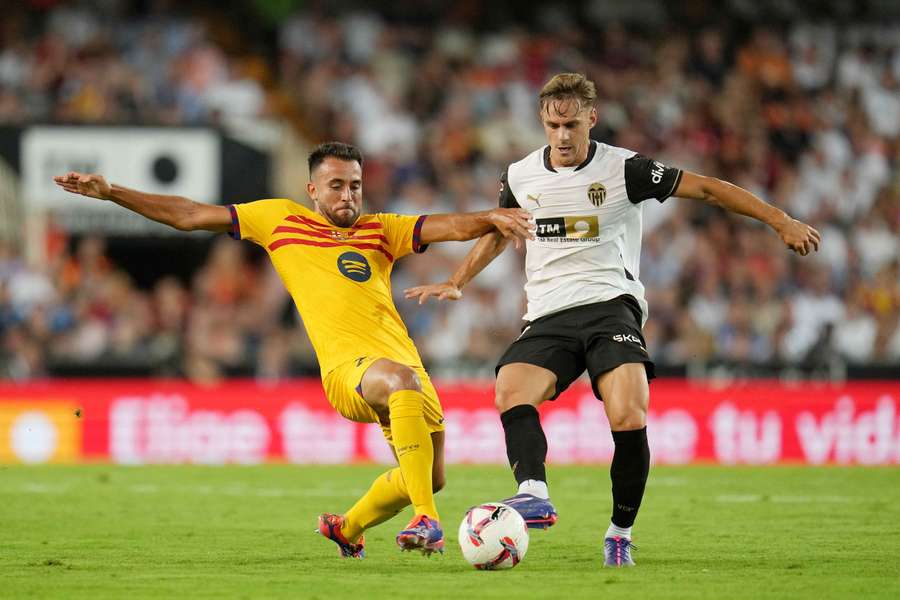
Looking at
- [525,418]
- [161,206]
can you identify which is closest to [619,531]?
[525,418]

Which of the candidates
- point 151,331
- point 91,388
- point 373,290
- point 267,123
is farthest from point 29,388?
point 373,290

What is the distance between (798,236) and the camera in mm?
7383

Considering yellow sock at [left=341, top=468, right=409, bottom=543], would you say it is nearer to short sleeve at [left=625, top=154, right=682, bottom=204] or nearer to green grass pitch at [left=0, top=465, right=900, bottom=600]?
green grass pitch at [left=0, top=465, right=900, bottom=600]

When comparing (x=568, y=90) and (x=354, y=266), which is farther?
(x=354, y=266)

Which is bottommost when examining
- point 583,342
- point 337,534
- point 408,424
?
point 337,534

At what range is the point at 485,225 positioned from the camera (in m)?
7.77

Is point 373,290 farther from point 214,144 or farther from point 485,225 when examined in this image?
point 214,144

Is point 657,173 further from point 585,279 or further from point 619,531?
point 619,531

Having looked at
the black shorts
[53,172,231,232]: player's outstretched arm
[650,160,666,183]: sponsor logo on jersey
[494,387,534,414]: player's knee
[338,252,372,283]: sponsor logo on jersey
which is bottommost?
[494,387,534,414]: player's knee

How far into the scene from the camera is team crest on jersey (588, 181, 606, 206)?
782cm

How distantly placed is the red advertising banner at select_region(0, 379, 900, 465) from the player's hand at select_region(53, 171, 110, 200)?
792 centimetres

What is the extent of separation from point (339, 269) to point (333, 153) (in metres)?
0.61

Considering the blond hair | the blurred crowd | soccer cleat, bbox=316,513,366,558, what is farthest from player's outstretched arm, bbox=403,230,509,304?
the blurred crowd

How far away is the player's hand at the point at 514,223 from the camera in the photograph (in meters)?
7.56
